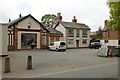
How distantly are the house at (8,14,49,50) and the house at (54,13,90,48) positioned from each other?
9423mm

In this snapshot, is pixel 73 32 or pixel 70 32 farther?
pixel 73 32

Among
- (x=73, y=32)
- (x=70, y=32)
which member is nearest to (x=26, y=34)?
(x=70, y=32)

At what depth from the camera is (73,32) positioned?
64812 mm

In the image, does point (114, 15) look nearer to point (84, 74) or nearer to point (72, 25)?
point (84, 74)

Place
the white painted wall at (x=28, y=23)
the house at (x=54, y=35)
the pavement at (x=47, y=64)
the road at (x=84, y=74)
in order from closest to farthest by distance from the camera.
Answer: the road at (x=84, y=74)
the pavement at (x=47, y=64)
the white painted wall at (x=28, y=23)
the house at (x=54, y=35)

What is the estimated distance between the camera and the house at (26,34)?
48531mm

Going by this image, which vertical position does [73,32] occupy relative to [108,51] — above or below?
above

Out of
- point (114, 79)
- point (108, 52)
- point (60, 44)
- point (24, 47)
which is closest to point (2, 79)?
point (114, 79)

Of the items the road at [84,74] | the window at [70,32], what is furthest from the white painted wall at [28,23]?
the road at [84,74]

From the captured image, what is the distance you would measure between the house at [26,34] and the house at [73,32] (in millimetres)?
9423

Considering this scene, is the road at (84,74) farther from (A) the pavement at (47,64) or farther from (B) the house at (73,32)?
(B) the house at (73,32)

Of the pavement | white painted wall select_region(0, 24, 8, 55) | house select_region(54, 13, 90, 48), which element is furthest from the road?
house select_region(54, 13, 90, 48)

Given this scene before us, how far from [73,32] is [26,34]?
15.7m

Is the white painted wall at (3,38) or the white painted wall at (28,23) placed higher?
the white painted wall at (28,23)
